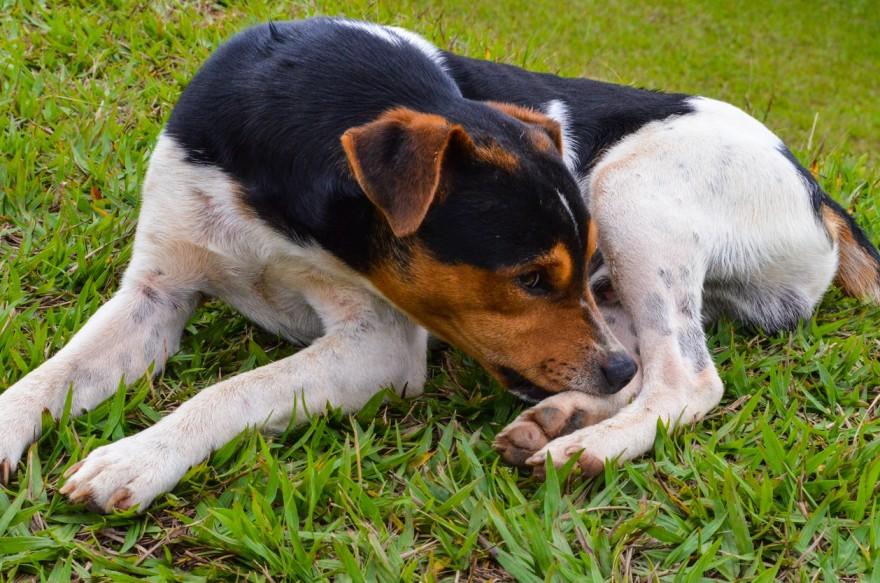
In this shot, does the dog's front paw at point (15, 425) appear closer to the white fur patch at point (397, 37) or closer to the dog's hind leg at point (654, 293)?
the dog's hind leg at point (654, 293)

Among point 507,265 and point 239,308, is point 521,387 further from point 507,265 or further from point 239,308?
point 239,308

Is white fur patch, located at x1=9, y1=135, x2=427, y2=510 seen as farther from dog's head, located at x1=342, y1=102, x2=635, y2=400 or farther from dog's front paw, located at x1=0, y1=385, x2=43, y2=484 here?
dog's head, located at x1=342, y1=102, x2=635, y2=400

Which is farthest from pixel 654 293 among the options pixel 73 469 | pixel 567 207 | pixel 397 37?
pixel 73 469

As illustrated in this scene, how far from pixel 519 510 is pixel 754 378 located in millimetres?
1330

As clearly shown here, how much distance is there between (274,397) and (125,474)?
581mm

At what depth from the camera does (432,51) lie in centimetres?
418

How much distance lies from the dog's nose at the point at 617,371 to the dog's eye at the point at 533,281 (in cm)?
33

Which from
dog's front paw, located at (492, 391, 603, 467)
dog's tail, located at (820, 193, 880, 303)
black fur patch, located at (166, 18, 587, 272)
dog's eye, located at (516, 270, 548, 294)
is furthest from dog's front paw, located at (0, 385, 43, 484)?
dog's tail, located at (820, 193, 880, 303)

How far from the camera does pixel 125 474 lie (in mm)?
2865

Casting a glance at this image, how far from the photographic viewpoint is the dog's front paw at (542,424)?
320 cm

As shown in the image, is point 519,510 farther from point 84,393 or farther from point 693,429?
point 84,393

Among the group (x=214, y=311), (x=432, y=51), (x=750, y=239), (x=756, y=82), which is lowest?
(x=756, y=82)

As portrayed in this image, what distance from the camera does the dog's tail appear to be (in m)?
4.35

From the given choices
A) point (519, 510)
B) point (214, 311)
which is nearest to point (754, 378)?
point (519, 510)
